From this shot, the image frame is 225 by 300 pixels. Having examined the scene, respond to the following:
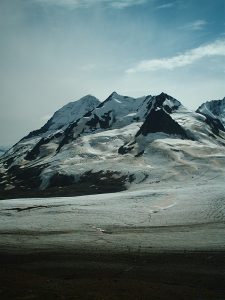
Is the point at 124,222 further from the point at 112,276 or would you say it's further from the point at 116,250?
the point at 112,276

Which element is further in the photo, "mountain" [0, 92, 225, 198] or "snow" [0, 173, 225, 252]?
"mountain" [0, 92, 225, 198]

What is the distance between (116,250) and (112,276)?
925cm

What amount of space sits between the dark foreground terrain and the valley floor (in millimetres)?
55

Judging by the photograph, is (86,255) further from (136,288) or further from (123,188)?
(123,188)

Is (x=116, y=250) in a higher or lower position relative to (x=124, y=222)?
lower

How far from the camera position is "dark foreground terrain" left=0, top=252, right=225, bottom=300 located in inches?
911

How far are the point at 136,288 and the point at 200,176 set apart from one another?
323 ft

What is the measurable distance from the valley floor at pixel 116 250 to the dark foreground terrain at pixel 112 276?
0.18 feet

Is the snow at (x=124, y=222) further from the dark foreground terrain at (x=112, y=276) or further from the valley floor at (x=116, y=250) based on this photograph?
the dark foreground terrain at (x=112, y=276)

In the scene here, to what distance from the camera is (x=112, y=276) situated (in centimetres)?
2839

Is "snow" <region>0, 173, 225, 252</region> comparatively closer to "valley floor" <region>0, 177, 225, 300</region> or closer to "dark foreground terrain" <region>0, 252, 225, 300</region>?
"valley floor" <region>0, 177, 225, 300</region>

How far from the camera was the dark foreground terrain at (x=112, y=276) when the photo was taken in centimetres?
2314

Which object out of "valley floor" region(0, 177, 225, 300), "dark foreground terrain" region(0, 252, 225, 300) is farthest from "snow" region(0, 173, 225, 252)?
"dark foreground terrain" region(0, 252, 225, 300)

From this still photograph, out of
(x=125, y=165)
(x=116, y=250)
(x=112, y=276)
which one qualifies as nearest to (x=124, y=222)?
(x=116, y=250)
